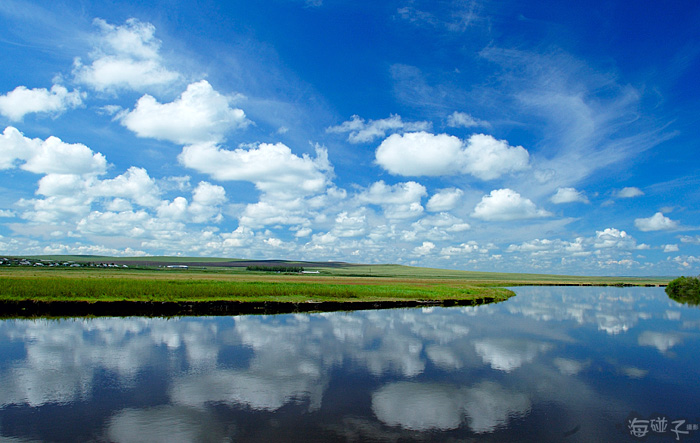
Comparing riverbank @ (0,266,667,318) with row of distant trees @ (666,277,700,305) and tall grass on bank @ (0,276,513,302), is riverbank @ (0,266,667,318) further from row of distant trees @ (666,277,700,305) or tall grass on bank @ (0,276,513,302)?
row of distant trees @ (666,277,700,305)

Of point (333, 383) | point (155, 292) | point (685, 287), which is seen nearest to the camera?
point (333, 383)

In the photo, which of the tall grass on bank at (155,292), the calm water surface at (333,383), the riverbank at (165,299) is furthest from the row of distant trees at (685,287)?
the calm water surface at (333,383)

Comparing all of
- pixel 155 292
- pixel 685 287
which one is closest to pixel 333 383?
pixel 155 292

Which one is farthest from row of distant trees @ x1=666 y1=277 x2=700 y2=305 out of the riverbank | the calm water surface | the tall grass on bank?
the calm water surface

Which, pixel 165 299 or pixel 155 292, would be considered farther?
pixel 155 292

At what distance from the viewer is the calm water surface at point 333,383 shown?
12430 mm

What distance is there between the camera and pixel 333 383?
16969 mm

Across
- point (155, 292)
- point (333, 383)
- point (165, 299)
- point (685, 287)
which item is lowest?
point (333, 383)

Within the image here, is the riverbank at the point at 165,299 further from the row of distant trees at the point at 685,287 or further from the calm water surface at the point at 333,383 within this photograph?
the row of distant trees at the point at 685,287

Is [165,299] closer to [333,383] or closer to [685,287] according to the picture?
[333,383]

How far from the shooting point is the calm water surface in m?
12.4

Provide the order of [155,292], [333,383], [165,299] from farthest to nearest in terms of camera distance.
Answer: [155,292]
[165,299]
[333,383]

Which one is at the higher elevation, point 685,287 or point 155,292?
point 155,292

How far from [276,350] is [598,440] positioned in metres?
15.5
